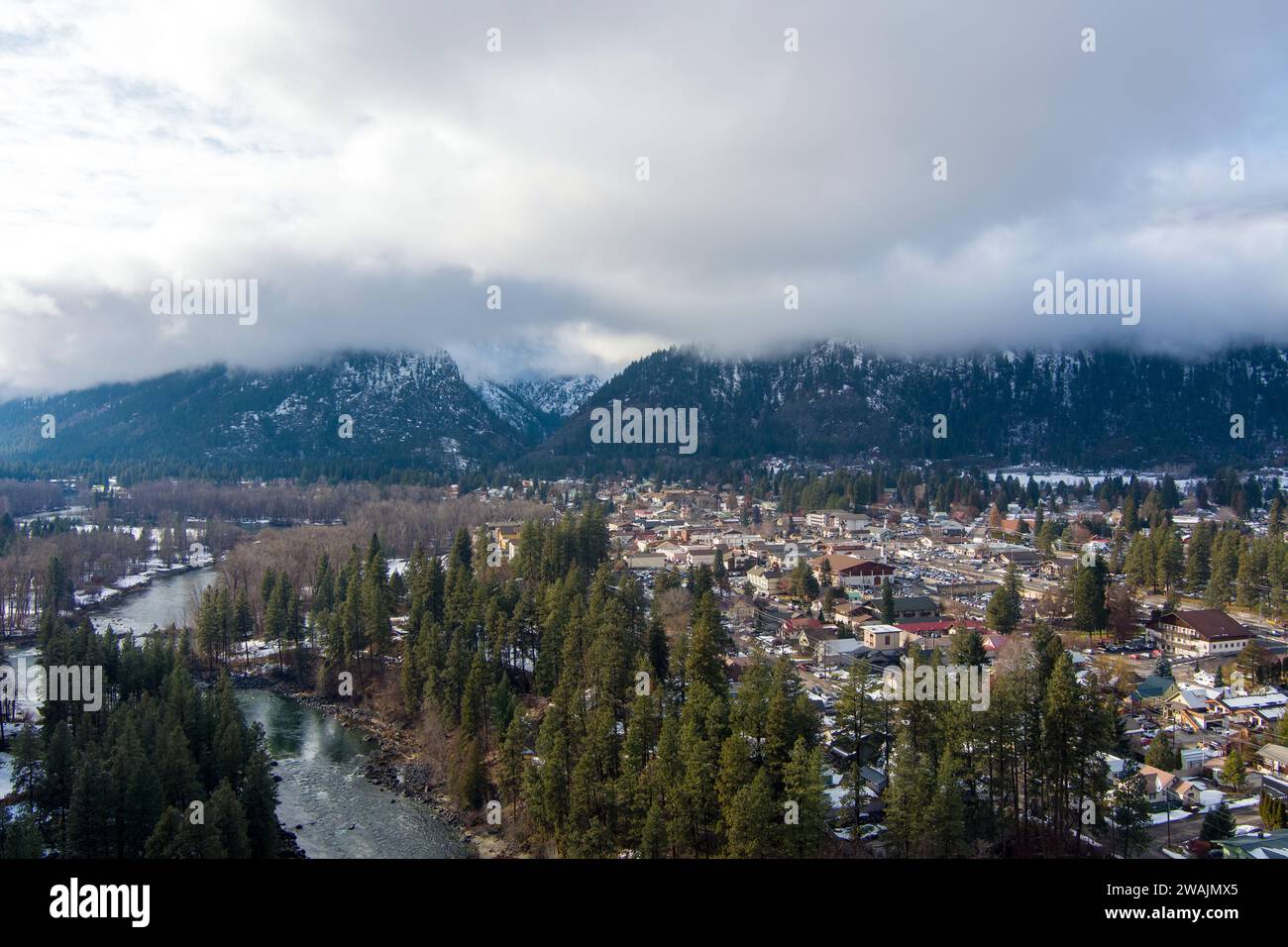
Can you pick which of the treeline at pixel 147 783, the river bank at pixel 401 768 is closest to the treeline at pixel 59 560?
the river bank at pixel 401 768

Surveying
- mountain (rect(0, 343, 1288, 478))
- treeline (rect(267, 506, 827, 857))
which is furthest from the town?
mountain (rect(0, 343, 1288, 478))

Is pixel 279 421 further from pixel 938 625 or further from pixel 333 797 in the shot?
pixel 333 797

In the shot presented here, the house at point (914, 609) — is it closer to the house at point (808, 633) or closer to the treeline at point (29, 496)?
the house at point (808, 633)

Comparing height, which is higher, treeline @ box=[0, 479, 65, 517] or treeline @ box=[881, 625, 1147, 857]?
treeline @ box=[0, 479, 65, 517]

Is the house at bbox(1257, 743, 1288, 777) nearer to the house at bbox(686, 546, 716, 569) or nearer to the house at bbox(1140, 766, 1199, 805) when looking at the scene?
the house at bbox(1140, 766, 1199, 805)

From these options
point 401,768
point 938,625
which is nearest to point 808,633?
point 938,625

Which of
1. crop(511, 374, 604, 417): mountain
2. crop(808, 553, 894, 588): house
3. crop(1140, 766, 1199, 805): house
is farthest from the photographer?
crop(511, 374, 604, 417): mountain
